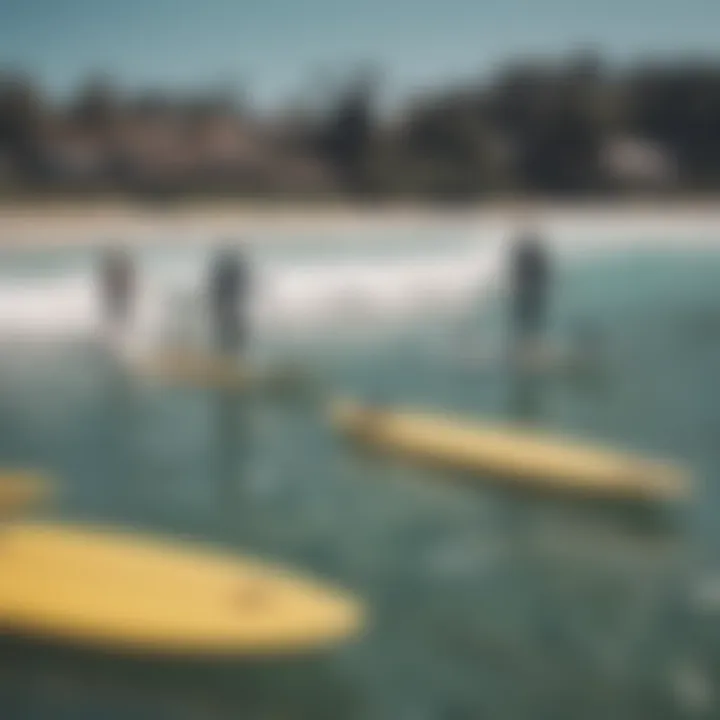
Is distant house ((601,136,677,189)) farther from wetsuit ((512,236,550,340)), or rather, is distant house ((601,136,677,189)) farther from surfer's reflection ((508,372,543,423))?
surfer's reflection ((508,372,543,423))

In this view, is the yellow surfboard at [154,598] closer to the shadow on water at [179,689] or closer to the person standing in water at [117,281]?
the shadow on water at [179,689]

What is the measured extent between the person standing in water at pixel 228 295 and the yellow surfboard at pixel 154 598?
33cm

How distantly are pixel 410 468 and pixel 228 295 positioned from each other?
365 mm

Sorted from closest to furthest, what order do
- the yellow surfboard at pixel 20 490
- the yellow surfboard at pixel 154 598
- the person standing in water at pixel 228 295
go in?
the yellow surfboard at pixel 154 598 → the yellow surfboard at pixel 20 490 → the person standing in water at pixel 228 295

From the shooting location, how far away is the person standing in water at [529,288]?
1629mm

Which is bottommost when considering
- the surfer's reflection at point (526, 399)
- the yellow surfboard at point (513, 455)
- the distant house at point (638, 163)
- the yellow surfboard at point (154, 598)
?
the yellow surfboard at point (154, 598)

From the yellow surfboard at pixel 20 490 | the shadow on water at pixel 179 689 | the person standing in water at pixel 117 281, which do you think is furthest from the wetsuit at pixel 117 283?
the shadow on water at pixel 179 689

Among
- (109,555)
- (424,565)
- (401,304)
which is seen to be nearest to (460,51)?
(401,304)

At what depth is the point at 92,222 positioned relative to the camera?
1.60 metres

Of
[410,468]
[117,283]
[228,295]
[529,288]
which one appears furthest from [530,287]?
[117,283]

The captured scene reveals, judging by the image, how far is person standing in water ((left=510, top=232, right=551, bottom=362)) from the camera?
5.34 feet

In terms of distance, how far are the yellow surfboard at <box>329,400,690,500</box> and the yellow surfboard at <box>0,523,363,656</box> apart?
251mm

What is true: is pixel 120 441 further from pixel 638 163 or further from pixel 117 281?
pixel 638 163

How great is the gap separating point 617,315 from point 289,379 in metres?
0.49
